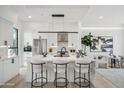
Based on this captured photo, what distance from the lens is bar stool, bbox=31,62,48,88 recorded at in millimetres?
5670

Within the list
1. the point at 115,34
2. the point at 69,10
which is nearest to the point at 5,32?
the point at 69,10

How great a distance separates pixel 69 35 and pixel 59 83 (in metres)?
4.48

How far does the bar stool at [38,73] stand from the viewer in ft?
18.6

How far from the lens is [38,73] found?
6.09m

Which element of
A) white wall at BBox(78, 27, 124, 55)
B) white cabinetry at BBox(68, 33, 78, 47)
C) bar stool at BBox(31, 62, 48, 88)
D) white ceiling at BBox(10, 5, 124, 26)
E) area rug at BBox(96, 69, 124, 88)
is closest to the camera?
bar stool at BBox(31, 62, 48, 88)

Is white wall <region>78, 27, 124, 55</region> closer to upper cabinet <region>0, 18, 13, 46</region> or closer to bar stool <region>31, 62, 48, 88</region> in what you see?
upper cabinet <region>0, 18, 13, 46</region>

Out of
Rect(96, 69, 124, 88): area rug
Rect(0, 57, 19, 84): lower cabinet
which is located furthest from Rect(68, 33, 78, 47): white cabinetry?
Rect(0, 57, 19, 84): lower cabinet

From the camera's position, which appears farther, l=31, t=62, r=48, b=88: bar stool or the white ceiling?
the white ceiling

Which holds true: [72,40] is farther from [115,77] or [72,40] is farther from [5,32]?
[5,32]
